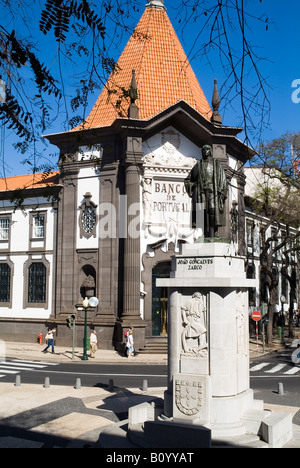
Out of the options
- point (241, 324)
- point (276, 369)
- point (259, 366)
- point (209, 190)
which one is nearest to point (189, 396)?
point (241, 324)

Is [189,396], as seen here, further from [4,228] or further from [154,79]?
[4,228]

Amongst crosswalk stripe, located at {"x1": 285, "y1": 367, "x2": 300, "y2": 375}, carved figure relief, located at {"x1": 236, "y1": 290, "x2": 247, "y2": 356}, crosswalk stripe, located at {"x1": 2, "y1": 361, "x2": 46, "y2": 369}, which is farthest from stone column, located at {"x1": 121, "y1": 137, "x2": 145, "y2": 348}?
carved figure relief, located at {"x1": 236, "y1": 290, "x2": 247, "y2": 356}

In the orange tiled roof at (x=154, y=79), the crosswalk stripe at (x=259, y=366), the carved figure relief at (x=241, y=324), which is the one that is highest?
the orange tiled roof at (x=154, y=79)

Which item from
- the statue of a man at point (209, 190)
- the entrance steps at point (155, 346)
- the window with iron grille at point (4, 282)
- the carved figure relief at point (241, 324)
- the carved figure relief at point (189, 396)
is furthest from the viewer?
the window with iron grille at point (4, 282)

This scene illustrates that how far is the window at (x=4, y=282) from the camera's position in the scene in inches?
1361

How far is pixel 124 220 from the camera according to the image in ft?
96.0

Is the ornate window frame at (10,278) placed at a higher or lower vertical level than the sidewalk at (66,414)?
higher

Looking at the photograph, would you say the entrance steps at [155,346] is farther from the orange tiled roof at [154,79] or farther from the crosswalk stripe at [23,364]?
the orange tiled roof at [154,79]

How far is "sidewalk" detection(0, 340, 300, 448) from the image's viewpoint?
10641 mm

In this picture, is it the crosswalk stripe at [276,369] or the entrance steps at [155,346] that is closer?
the crosswalk stripe at [276,369]

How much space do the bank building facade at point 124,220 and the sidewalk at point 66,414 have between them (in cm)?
1111

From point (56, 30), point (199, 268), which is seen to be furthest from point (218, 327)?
point (56, 30)

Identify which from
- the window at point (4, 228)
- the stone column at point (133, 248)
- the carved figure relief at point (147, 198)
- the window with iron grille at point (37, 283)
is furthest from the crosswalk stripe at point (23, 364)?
the window at point (4, 228)

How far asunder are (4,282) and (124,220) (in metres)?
12.0
